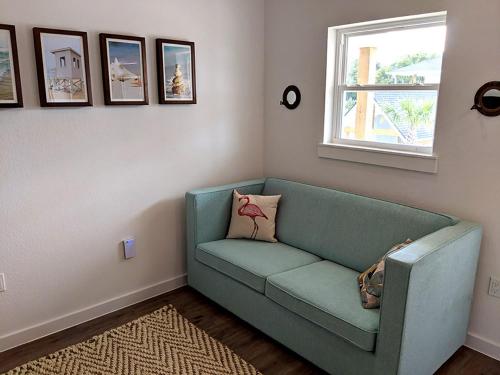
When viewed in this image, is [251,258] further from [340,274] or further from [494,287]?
[494,287]

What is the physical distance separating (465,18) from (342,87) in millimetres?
914

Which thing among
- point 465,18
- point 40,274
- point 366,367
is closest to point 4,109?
point 40,274

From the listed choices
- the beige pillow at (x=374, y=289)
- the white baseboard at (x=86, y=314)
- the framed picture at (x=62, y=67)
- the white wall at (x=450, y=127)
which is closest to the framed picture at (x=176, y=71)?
the framed picture at (x=62, y=67)

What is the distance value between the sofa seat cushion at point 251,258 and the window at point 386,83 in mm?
914

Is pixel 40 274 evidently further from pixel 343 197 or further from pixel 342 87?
pixel 342 87

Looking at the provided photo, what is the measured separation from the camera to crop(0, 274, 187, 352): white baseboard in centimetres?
242

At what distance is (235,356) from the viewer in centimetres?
233

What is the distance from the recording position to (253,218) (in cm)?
291

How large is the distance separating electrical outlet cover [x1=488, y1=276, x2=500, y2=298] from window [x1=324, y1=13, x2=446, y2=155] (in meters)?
0.81

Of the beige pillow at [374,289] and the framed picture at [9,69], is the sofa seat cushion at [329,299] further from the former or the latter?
the framed picture at [9,69]

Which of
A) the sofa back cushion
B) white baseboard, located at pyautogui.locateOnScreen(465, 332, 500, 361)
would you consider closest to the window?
the sofa back cushion

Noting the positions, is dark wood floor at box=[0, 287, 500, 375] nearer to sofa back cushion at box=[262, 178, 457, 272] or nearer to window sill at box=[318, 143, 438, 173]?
sofa back cushion at box=[262, 178, 457, 272]

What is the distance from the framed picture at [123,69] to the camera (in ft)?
8.18

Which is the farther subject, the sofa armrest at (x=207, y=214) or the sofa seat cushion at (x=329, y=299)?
the sofa armrest at (x=207, y=214)
